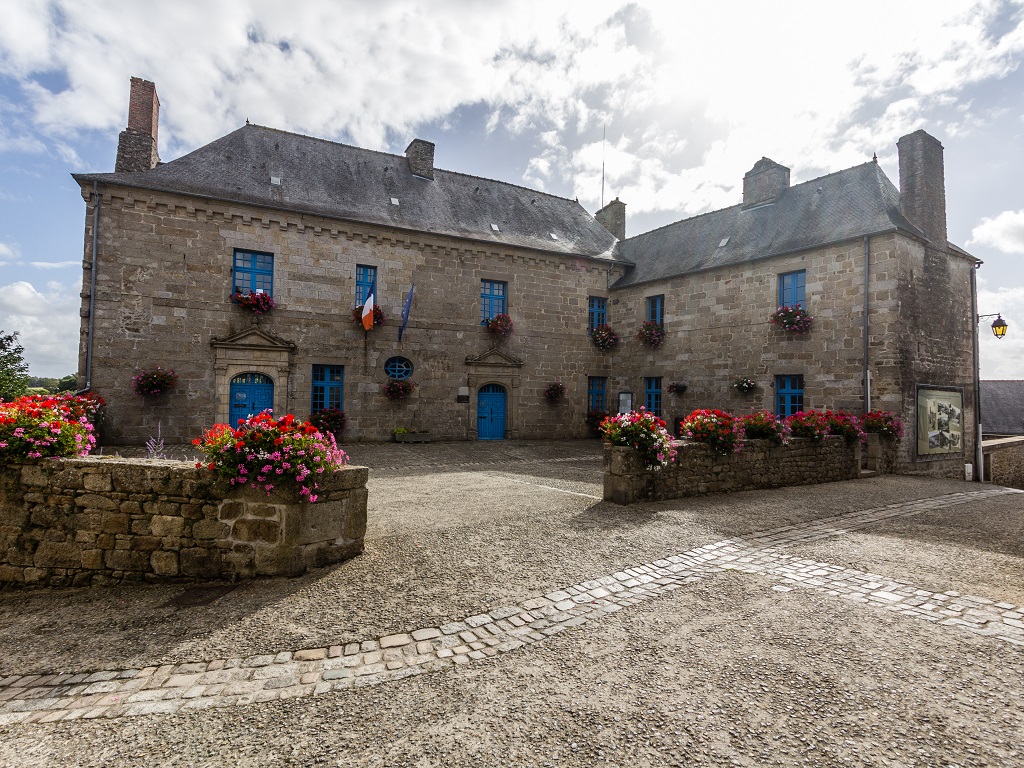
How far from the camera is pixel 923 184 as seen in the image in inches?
486

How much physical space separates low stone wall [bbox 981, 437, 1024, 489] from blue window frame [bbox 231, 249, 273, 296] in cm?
2030

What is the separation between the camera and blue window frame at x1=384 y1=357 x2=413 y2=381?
14531 millimetres

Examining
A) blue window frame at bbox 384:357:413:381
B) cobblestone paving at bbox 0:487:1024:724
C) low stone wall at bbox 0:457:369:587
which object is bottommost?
cobblestone paving at bbox 0:487:1024:724

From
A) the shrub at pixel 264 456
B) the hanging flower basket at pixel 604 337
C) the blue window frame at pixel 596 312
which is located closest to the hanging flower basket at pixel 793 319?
the hanging flower basket at pixel 604 337

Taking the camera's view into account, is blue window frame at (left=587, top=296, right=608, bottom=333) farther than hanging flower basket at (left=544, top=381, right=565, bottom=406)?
Yes

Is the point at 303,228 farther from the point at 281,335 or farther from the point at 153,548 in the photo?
the point at 153,548

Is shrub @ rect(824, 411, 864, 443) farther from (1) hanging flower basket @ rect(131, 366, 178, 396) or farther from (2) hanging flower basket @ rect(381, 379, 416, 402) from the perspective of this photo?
(1) hanging flower basket @ rect(131, 366, 178, 396)

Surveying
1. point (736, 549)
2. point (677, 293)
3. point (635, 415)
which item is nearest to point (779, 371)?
point (677, 293)

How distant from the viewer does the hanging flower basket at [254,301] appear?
12.7 m

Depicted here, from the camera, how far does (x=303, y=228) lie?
1353 centimetres

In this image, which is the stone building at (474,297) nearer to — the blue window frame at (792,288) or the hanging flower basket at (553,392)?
the blue window frame at (792,288)

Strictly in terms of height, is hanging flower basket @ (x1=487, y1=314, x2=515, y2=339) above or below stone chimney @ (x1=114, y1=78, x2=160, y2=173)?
below

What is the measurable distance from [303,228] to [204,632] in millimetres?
12424

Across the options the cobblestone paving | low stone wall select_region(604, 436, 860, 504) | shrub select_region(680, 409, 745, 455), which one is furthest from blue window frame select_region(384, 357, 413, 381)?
the cobblestone paving
